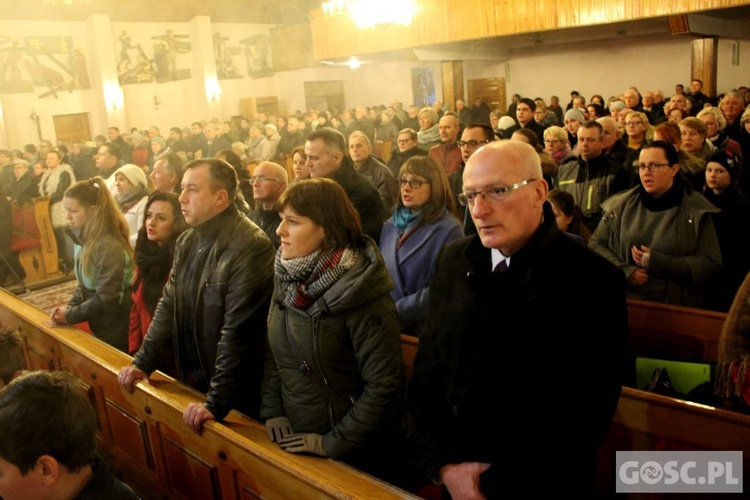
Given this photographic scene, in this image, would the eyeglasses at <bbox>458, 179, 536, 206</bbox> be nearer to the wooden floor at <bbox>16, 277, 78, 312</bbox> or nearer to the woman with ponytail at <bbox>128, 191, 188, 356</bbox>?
the woman with ponytail at <bbox>128, 191, 188, 356</bbox>

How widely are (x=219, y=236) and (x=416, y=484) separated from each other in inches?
48.8

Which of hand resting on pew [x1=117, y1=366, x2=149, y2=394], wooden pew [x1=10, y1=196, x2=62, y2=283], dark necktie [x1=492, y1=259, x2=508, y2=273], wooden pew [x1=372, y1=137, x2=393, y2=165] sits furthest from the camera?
wooden pew [x1=372, y1=137, x2=393, y2=165]

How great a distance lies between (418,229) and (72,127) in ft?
53.6

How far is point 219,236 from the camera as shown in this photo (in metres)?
2.62

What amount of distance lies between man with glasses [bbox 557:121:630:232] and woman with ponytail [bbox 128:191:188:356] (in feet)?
8.69

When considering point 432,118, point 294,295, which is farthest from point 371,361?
point 432,118

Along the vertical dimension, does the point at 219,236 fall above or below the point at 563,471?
above

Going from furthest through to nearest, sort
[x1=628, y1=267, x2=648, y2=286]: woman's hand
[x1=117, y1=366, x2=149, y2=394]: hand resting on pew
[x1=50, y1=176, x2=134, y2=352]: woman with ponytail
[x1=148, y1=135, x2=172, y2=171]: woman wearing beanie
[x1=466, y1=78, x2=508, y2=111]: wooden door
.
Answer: [x1=466, y1=78, x2=508, y2=111]: wooden door < [x1=148, y1=135, x2=172, y2=171]: woman wearing beanie < [x1=50, y1=176, x2=134, y2=352]: woman with ponytail < [x1=628, y1=267, x2=648, y2=286]: woman's hand < [x1=117, y1=366, x2=149, y2=394]: hand resting on pew

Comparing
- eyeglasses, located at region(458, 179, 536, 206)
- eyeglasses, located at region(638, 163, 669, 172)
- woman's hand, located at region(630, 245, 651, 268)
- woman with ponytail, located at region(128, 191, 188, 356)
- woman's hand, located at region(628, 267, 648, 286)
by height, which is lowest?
woman's hand, located at region(628, 267, 648, 286)

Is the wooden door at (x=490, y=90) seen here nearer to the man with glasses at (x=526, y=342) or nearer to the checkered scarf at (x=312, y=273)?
the checkered scarf at (x=312, y=273)

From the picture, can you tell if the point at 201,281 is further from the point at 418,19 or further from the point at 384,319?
the point at 418,19

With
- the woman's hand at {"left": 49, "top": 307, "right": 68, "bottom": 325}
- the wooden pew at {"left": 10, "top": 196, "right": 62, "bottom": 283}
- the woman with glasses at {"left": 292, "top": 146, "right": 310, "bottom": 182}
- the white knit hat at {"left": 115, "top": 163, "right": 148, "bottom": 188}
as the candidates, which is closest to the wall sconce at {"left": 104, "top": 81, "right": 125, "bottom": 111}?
the wooden pew at {"left": 10, "top": 196, "right": 62, "bottom": 283}

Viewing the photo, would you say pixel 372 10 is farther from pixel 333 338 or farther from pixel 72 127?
pixel 72 127

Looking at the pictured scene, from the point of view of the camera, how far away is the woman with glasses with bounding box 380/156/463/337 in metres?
3.06
